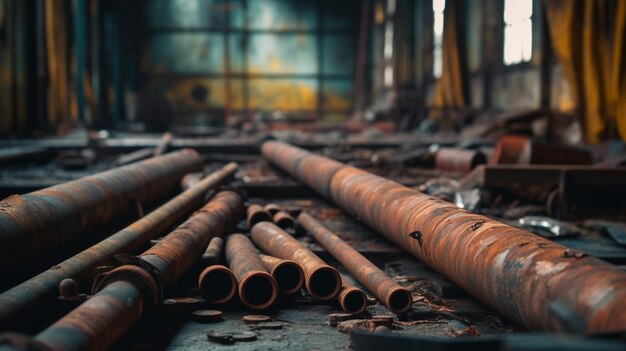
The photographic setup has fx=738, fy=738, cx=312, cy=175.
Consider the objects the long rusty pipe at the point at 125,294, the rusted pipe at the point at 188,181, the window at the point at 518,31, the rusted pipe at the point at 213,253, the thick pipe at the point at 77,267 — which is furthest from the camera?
the window at the point at 518,31

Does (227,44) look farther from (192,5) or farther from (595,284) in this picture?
(595,284)

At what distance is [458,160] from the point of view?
25.5 feet

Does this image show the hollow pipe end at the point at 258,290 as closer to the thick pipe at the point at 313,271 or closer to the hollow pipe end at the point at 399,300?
the thick pipe at the point at 313,271

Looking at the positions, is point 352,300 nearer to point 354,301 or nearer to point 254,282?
point 354,301

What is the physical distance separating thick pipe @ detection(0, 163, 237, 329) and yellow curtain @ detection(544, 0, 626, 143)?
18.8ft

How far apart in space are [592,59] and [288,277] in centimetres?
697

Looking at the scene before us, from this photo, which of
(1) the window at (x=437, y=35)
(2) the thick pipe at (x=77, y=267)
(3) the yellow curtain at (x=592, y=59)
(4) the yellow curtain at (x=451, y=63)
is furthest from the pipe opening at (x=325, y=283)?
(1) the window at (x=437, y=35)

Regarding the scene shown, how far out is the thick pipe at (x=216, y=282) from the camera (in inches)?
118

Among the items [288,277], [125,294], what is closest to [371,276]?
[288,277]

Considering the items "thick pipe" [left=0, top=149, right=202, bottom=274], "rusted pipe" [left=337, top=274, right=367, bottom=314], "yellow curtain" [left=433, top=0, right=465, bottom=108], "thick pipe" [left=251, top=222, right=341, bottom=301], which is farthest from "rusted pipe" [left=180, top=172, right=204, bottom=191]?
"yellow curtain" [left=433, top=0, right=465, bottom=108]

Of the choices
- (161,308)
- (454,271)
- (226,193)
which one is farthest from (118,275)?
(226,193)

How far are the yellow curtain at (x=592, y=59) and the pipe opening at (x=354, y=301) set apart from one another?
6189 millimetres

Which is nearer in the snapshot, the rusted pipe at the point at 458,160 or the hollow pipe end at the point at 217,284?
the hollow pipe end at the point at 217,284

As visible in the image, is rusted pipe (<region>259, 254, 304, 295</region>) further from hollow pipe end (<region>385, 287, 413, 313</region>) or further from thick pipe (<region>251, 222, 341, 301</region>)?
hollow pipe end (<region>385, 287, 413, 313</region>)
